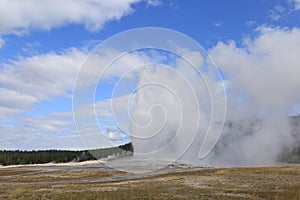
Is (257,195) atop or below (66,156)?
below

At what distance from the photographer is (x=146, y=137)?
156m

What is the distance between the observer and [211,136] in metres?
170

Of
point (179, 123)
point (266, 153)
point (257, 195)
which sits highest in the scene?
point (179, 123)

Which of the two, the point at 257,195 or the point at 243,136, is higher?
the point at 243,136

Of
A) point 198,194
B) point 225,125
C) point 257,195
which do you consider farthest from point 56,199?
point 225,125

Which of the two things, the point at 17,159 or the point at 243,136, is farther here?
the point at 17,159

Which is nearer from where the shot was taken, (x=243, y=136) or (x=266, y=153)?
(x=266, y=153)

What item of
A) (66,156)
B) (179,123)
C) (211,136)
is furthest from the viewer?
(66,156)

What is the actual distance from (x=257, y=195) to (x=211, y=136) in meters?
135

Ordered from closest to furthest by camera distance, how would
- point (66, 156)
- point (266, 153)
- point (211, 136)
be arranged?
point (266, 153) → point (211, 136) → point (66, 156)

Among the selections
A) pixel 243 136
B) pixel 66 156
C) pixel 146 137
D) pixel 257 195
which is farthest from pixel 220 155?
pixel 257 195

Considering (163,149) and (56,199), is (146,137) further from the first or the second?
(56,199)

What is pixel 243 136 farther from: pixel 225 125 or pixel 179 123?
pixel 179 123

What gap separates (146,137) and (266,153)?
45.6 meters
